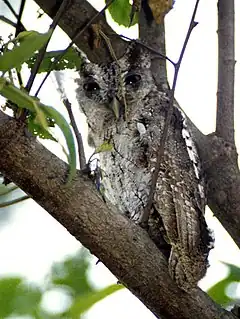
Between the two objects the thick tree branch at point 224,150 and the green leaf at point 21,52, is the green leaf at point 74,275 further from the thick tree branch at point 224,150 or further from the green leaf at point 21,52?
the green leaf at point 21,52

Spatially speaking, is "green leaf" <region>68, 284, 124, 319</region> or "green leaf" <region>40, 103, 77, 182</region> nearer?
"green leaf" <region>40, 103, 77, 182</region>

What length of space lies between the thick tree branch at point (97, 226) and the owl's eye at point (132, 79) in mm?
626

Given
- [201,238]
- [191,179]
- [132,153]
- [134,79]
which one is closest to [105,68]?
[134,79]

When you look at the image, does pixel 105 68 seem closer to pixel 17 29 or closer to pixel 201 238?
pixel 201 238

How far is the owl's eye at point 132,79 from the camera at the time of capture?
1780 mm

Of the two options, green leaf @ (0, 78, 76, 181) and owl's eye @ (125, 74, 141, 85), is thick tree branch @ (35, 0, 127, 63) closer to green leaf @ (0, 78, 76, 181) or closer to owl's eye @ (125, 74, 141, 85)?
owl's eye @ (125, 74, 141, 85)

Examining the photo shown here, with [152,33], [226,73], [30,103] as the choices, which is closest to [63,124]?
[30,103]

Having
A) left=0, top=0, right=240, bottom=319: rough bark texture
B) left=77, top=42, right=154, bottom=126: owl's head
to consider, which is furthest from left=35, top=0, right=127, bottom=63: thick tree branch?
left=77, top=42, right=154, bottom=126: owl's head

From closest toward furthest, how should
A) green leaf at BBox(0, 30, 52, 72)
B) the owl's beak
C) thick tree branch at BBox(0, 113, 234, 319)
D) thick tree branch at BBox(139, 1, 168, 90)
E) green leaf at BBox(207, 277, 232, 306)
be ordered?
1. green leaf at BBox(0, 30, 52, 72)
2. thick tree branch at BBox(0, 113, 234, 319)
3. green leaf at BBox(207, 277, 232, 306)
4. thick tree branch at BBox(139, 1, 168, 90)
5. the owl's beak

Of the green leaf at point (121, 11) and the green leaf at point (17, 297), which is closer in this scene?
the green leaf at point (17, 297)

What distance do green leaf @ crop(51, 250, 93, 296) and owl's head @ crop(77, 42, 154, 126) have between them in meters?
0.55

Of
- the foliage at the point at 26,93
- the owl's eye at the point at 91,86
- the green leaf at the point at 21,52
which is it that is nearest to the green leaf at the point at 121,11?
the owl's eye at the point at 91,86

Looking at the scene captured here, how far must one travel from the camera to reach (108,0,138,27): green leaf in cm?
144

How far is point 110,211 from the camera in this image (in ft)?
3.76
